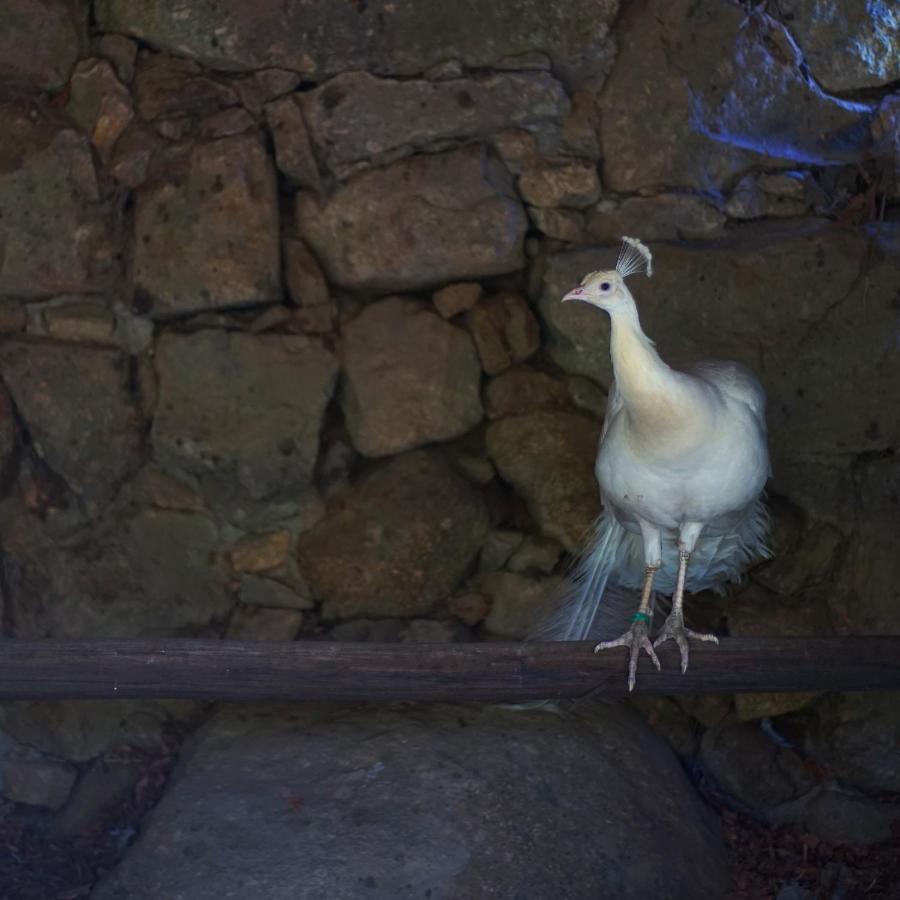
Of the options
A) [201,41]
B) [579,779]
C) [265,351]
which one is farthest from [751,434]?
[201,41]

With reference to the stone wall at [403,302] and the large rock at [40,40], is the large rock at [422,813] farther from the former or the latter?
the large rock at [40,40]

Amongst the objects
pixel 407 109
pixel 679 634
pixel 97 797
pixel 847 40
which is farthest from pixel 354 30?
pixel 97 797

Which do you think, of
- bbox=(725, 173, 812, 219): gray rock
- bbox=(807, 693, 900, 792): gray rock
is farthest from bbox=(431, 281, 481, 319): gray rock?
bbox=(807, 693, 900, 792): gray rock

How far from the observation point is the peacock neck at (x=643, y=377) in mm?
3047

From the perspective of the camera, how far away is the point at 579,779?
3.58m

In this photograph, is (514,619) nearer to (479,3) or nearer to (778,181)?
(778,181)

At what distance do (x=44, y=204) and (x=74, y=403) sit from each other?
0.60 m

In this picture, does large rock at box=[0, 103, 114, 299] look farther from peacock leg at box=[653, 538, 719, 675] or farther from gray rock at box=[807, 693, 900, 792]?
gray rock at box=[807, 693, 900, 792]

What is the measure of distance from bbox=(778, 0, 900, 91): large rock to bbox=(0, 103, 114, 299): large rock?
218cm

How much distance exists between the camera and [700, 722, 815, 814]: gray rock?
398cm

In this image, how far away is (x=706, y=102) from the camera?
3955 millimetres

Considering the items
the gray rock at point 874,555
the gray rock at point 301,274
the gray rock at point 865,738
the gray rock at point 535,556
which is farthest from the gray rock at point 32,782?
the gray rock at point 874,555

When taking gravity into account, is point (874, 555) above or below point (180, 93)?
below

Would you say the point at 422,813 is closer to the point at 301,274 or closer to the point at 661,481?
→ the point at 661,481
